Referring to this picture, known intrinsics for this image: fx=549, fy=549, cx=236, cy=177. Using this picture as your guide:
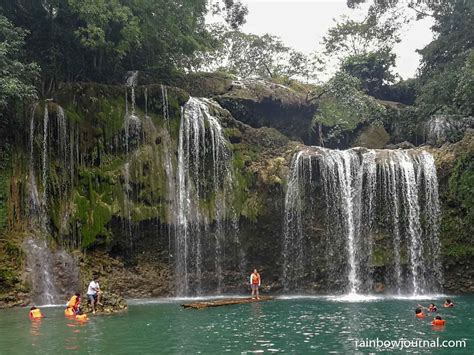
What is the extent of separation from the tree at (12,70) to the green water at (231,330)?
819cm

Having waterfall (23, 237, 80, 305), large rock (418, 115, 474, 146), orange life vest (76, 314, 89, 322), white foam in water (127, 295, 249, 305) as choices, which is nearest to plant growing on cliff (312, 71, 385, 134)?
large rock (418, 115, 474, 146)

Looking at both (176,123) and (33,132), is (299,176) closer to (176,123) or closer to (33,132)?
(176,123)

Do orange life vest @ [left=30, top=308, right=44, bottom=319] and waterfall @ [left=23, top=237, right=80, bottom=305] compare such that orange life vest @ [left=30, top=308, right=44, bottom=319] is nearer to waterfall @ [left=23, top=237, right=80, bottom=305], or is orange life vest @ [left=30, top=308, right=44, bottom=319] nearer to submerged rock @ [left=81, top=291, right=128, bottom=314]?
submerged rock @ [left=81, top=291, right=128, bottom=314]

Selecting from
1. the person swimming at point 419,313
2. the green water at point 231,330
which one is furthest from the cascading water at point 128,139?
the person swimming at point 419,313

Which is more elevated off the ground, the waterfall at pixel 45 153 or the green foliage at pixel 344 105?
the green foliage at pixel 344 105

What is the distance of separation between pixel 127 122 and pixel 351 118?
1346cm

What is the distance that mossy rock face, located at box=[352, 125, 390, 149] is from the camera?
32.2 metres

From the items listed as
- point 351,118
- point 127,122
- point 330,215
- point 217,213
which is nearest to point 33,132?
point 127,122

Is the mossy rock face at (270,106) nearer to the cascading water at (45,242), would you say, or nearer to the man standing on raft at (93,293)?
the cascading water at (45,242)

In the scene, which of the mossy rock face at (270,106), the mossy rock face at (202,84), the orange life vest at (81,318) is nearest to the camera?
the orange life vest at (81,318)

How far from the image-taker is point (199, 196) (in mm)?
24891

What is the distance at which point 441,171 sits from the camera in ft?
82.5

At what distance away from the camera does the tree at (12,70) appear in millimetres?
20766

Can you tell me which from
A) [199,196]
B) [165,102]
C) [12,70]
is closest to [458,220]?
[199,196]
